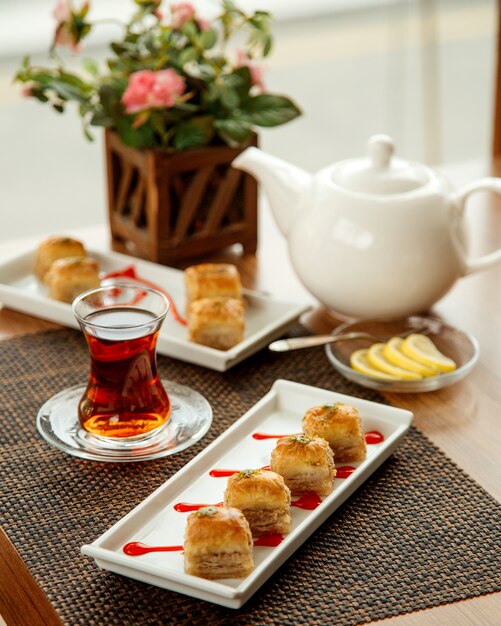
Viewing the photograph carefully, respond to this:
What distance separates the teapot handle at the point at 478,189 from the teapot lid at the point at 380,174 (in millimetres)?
54

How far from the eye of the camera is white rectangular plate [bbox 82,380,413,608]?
85 centimetres

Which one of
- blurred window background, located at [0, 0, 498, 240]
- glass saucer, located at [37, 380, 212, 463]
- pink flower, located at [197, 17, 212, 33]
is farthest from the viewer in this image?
blurred window background, located at [0, 0, 498, 240]

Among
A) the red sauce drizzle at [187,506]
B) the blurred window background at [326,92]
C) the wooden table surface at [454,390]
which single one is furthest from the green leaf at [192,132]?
the blurred window background at [326,92]

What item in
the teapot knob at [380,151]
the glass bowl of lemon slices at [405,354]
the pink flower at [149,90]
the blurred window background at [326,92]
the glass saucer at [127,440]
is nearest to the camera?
the glass saucer at [127,440]

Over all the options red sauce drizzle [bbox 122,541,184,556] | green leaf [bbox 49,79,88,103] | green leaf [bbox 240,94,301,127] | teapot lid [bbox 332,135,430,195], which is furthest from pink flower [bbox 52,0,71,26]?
red sauce drizzle [bbox 122,541,184,556]

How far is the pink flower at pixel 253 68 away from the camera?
158 cm

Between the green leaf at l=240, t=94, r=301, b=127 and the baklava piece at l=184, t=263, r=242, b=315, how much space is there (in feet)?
0.97

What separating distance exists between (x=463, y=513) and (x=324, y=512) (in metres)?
0.16

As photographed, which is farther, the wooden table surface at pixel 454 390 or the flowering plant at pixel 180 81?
the flowering plant at pixel 180 81

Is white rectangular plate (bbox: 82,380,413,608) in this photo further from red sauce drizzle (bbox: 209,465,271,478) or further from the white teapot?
the white teapot

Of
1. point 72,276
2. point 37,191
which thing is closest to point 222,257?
point 72,276

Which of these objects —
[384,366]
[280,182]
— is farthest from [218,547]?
[280,182]

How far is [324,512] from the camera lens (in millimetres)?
953

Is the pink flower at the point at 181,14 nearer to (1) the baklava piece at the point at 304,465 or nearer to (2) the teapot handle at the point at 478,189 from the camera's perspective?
(2) the teapot handle at the point at 478,189
